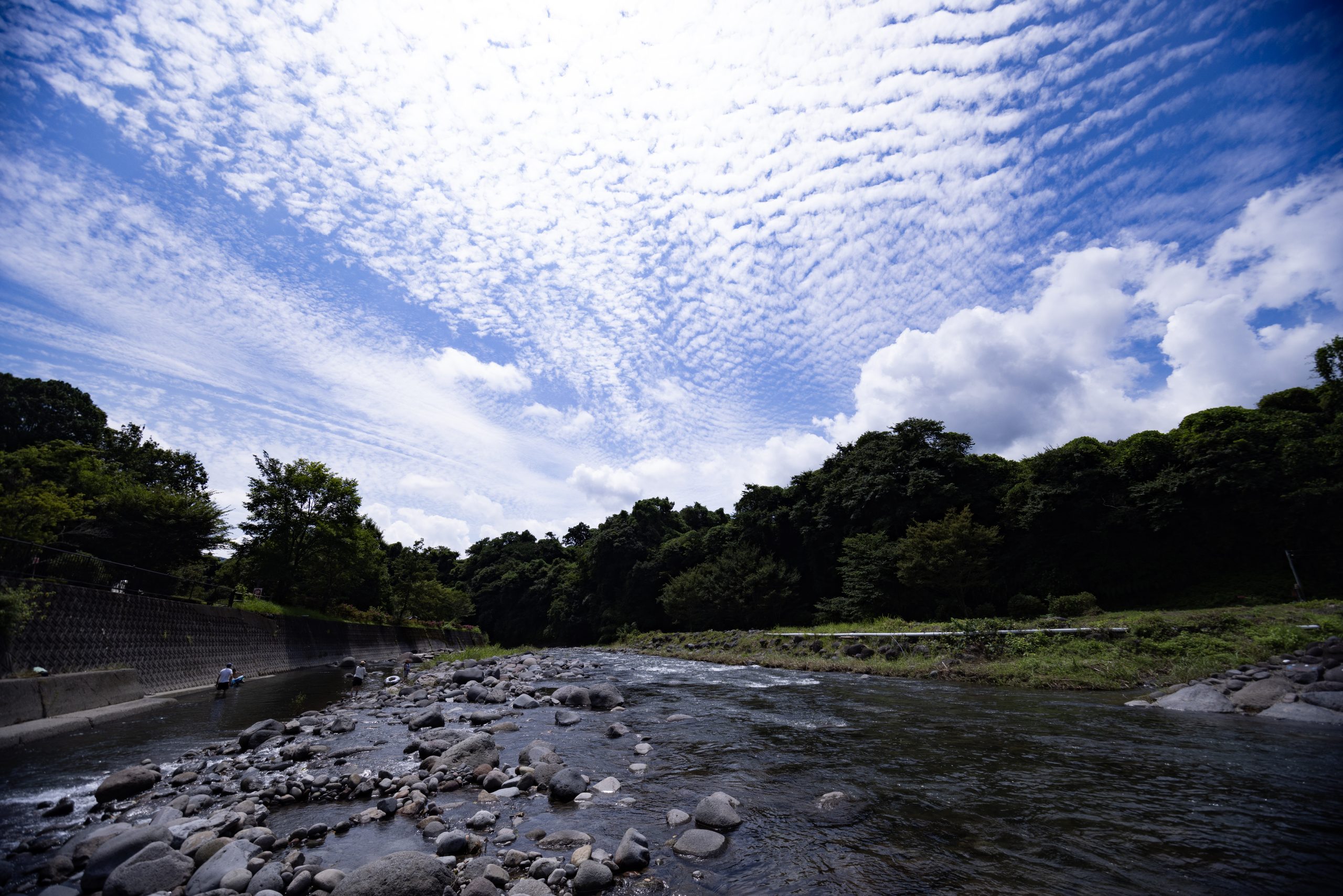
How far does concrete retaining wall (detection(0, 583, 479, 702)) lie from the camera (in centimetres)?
1255

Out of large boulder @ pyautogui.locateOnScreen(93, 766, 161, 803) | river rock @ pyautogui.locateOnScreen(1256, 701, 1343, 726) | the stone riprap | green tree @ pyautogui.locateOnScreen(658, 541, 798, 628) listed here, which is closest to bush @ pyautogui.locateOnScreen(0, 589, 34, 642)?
the stone riprap

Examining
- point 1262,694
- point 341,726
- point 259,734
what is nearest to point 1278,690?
point 1262,694

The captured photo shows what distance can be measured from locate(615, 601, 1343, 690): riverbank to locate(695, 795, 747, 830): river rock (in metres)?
11.9

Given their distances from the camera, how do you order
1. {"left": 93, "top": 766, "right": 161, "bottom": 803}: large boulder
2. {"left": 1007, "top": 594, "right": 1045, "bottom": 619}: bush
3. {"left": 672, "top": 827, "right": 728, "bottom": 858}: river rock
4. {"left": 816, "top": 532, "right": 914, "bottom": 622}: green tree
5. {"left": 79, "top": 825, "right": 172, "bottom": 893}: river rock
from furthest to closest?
{"left": 816, "top": 532, "right": 914, "bottom": 622}: green tree, {"left": 1007, "top": 594, "right": 1045, "bottom": 619}: bush, {"left": 93, "top": 766, "right": 161, "bottom": 803}: large boulder, {"left": 672, "top": 827, "right": 728, "bottom": 858}: river rock, {"left": 79, "top": 825, "right": 172, "bottom": 893}: river rock

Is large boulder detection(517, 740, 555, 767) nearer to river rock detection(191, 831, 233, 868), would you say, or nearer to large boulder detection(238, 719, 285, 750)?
river rock detection(191, 831, 233, 868)

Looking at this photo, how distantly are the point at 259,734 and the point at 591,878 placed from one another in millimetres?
9295

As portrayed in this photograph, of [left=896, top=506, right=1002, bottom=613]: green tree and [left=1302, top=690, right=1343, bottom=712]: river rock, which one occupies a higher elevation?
[left=896, top=506, right=1002, bottom=613]: green tree

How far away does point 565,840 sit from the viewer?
553 cm

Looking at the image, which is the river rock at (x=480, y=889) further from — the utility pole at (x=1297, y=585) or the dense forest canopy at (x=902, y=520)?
the utility pole at (x=1297, y=585)

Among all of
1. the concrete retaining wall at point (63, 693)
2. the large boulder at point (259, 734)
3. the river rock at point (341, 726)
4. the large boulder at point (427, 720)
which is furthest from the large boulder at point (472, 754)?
the concrete retaining wall at point (63, 693)

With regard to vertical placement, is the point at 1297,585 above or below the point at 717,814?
above

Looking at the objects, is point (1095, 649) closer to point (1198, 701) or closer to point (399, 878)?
point (1198, 701)

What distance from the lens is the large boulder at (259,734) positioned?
32.0 ft

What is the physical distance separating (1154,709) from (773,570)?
94.5 ft
